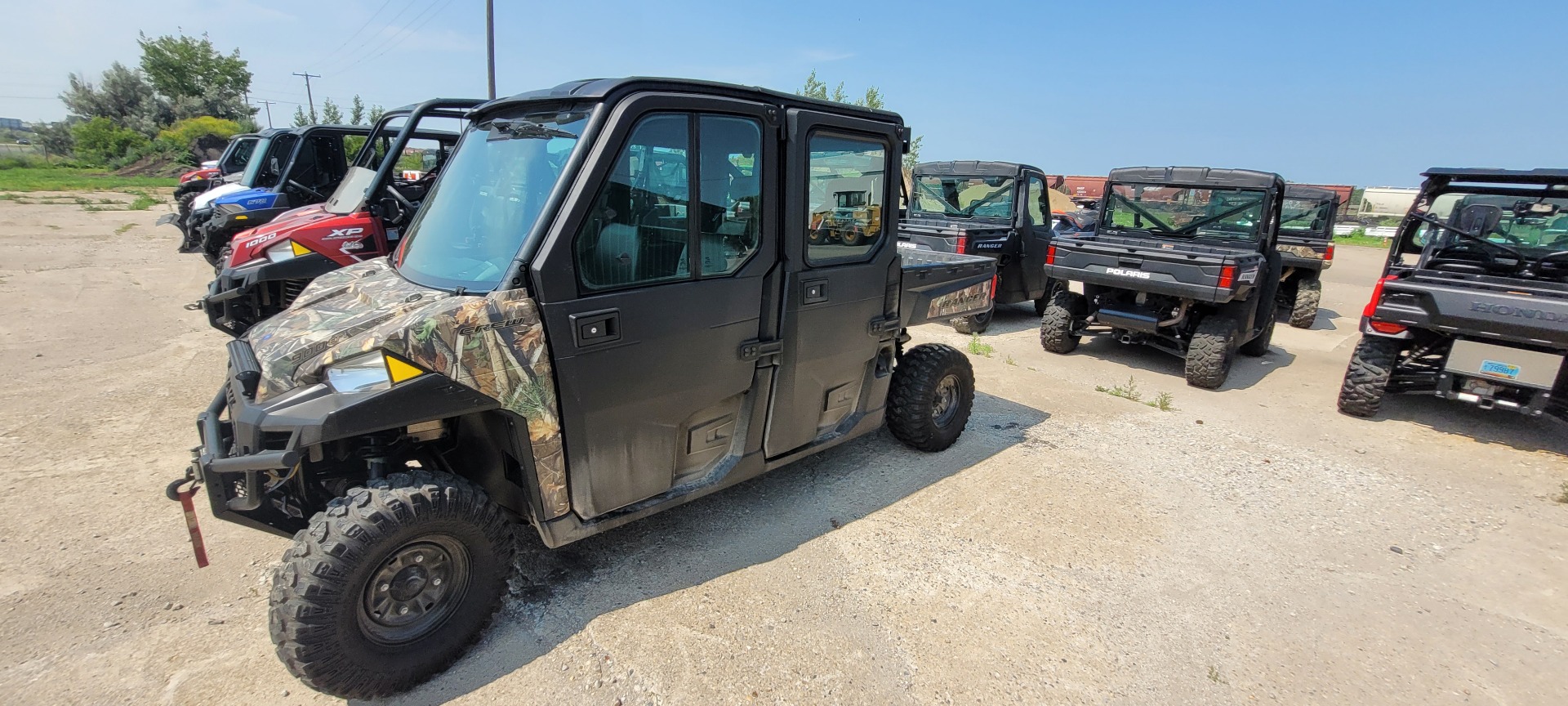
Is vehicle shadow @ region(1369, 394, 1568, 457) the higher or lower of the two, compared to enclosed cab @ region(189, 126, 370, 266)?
lower

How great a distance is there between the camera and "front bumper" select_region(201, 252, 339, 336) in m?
5.03

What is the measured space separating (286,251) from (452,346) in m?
4.58

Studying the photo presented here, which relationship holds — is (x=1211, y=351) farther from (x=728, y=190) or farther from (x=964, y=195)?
(x=728, y=190)

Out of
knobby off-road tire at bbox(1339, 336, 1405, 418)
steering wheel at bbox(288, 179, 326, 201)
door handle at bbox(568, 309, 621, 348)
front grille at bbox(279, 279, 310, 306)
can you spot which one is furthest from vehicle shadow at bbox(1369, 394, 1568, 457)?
steering wheel at bbox(288, 179, 326, 201)

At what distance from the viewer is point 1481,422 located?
601cm

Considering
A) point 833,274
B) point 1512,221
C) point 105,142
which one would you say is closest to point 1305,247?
point 1512,221

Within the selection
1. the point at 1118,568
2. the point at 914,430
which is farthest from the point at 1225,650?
the point at 914,430

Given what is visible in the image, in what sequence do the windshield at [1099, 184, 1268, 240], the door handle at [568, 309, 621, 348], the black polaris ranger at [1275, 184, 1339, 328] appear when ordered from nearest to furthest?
1. the door handle at [568, 309, 621, 348]
2. the windshield at [1099, 184, 1268, 240]
3. the black polaris ranger at [1275, 184, 1339, 328]

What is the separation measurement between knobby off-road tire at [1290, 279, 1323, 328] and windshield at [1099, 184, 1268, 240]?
409 centimetres

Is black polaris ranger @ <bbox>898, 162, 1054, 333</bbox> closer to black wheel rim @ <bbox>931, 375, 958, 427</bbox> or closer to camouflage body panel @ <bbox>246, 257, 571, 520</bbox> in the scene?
black wheel rim @ <bbox>931, 375, 958, 427</bbox>

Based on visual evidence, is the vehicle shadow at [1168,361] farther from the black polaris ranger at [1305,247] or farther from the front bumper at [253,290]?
the front bumper at [253,290]

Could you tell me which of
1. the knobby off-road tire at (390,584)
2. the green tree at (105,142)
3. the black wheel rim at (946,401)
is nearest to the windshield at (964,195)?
the black wheel rim at (946,401)

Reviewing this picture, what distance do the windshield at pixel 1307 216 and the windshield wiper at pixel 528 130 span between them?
11.8 meters

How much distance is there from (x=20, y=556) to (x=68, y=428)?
1906 mm
